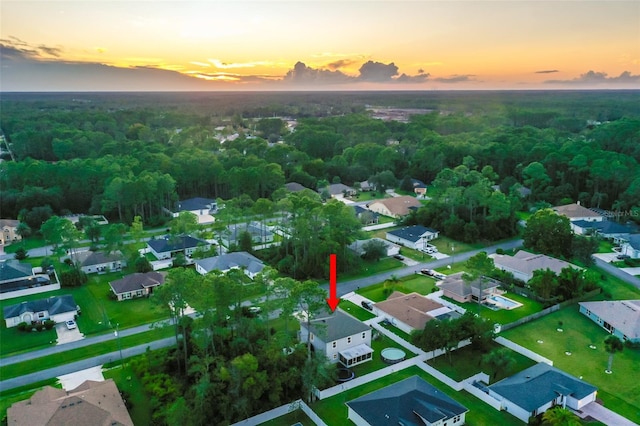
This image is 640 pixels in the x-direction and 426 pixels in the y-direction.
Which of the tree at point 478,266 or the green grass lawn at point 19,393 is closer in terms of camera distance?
the green grass lawn at point 19,393

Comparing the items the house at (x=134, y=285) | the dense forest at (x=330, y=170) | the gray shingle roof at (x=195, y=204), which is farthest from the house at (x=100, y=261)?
the gray shingle roof at (x=195, y=204)

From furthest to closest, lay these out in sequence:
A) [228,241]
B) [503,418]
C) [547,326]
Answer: [228,241], [547,326], [503,418]

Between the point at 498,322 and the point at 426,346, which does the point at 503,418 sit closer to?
the point at 426,346

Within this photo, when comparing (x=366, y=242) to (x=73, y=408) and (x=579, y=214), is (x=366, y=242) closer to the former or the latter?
(x=579, y=214)

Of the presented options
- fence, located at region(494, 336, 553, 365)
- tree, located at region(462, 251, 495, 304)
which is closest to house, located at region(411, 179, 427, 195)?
tree, located at region(462, 251, 495, 304)

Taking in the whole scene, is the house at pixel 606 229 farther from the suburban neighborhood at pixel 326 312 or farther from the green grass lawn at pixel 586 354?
the green grass lawn at pixel 586 354

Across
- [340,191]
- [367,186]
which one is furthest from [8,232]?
[367,186]

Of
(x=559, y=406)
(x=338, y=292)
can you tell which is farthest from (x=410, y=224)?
(x=559, y=406)
